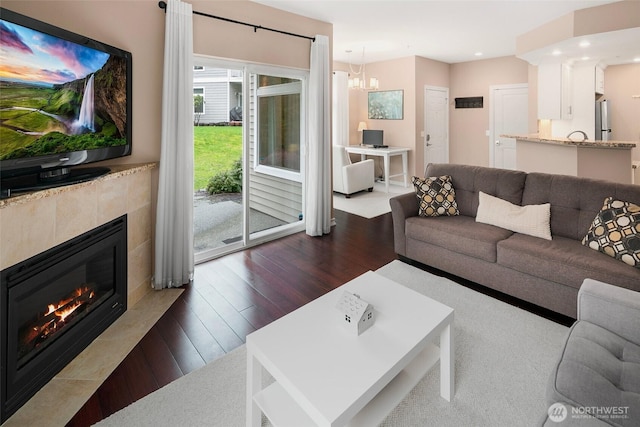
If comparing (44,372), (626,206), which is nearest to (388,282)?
(626,206)

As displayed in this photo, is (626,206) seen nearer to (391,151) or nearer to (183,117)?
(183,117)

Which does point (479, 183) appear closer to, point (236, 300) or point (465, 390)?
point (465, 390)

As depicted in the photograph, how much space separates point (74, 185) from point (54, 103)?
0.45m

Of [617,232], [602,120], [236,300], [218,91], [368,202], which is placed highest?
[602,120]

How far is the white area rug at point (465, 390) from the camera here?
5.33ft

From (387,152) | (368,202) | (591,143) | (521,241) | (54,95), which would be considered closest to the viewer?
(54,95)

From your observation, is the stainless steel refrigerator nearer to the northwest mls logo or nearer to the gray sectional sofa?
the gray sectional sofa

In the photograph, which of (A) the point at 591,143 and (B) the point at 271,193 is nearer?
(A) the point at 591,143

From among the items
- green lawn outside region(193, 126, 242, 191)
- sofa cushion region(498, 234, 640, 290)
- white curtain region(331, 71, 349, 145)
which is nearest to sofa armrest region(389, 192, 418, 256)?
sofa cushion region(498, 234, 640, 290)

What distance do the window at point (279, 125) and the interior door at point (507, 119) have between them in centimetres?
494

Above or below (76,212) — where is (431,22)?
above

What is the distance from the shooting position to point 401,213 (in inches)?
132

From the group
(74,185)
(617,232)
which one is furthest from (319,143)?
(617,232)

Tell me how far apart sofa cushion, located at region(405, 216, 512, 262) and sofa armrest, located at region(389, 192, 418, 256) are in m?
0.07
